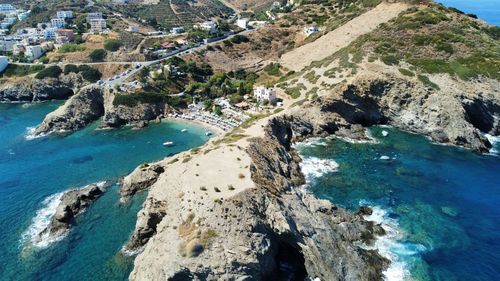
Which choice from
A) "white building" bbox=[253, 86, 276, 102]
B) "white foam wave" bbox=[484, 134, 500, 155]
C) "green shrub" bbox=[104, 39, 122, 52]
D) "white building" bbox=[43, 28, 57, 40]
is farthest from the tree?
"white foam wave" bbox=[484, 134, 500, 155]

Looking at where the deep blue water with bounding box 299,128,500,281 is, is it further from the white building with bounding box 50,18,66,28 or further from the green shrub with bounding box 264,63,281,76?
the white building with bounding box 50,18,66,28

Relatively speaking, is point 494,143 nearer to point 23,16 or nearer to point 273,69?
point 273,69

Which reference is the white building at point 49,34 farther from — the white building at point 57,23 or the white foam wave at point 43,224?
the white foam wave at point 43,224

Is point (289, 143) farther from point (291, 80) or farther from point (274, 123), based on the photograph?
point (291, 80)

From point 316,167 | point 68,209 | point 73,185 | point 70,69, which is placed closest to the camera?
point 68,209

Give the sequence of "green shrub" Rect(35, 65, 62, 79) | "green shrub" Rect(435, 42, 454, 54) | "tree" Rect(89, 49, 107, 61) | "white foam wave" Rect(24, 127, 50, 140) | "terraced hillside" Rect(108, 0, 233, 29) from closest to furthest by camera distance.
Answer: "white foam wave" Rect(24, 127, 50, 140) → "green shrub" Rect(435, 42, 454, 54) → "green shrub" Rect(35, 65, 62, 79) → "tree" Rect(89, 49, 107, 61) → "terraced hillside" Rect(108, 0, 233, 29)

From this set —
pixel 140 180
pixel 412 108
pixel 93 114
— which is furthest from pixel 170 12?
pixel 140 180

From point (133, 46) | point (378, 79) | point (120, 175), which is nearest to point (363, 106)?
point (378, 79)
